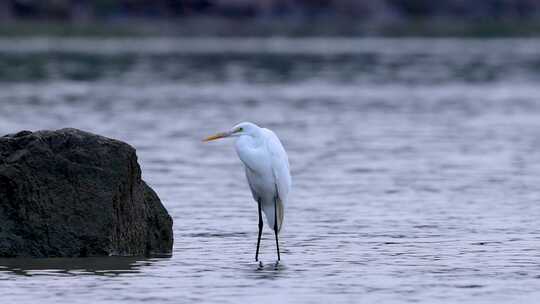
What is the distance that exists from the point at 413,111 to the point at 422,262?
25033 millimetres

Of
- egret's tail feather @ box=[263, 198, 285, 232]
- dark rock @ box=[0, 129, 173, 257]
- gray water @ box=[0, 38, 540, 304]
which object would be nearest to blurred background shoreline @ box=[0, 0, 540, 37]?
gray water @ box=[0, 38, 540, 304]

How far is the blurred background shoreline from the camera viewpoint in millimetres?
96875

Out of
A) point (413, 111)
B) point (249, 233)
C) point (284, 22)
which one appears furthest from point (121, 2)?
point (249, 233)

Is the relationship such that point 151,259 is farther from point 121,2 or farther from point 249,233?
point 121,2

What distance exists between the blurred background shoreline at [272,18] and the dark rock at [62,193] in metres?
77.7

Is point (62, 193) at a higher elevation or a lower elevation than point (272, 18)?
lower

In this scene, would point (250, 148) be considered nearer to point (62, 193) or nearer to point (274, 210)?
point (274, 210)

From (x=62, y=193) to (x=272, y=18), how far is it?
3750 inches

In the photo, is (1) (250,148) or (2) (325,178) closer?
(1) (250,148)

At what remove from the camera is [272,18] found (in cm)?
11019

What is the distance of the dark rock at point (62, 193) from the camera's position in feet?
50.4

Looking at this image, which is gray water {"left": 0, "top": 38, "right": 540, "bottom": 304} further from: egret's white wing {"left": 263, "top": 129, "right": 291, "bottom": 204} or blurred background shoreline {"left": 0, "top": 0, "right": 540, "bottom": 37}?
blurred background shoreline {"left": 0, "top": 0, "right": 540, "bottom": 37}

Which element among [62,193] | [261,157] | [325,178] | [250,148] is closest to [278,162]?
[261,157]

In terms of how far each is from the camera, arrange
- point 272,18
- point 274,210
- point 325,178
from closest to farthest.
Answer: point 274,210
point 325,178
point 272,18
